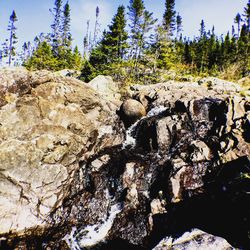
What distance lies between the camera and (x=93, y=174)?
14.8m

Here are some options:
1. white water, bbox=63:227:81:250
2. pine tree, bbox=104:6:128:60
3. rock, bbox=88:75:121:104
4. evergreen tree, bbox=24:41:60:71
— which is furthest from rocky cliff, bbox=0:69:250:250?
evergreen tree, bbox=24:41:60:71

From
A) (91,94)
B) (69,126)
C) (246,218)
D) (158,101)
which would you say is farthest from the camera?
(158,101)

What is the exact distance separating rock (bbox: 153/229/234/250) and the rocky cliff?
0.05 m

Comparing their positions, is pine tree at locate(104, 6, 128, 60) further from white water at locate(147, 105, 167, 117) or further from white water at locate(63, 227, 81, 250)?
white water at locate(63, 227, 81, 250)

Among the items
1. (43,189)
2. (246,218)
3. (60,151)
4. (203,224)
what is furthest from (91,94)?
(246,218)

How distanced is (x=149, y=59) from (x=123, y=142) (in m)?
19.8

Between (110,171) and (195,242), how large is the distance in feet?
24.6

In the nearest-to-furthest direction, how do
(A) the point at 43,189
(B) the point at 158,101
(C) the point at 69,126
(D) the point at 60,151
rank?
(A) the point at 43,189, (D) the point at 60,151, (C) the point at 69,126, (B) the point at 158,101

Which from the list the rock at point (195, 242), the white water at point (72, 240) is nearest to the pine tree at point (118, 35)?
the white water at point (72, 240)

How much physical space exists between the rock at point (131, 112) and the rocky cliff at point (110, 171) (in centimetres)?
134

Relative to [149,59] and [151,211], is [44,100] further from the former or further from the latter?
[149,59]

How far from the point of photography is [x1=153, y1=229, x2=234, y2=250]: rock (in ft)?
25.5

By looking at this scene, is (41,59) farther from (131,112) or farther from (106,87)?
(131,112)

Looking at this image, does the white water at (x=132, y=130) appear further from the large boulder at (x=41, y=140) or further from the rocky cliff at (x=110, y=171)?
the large boulder at (x=41, y=140)
